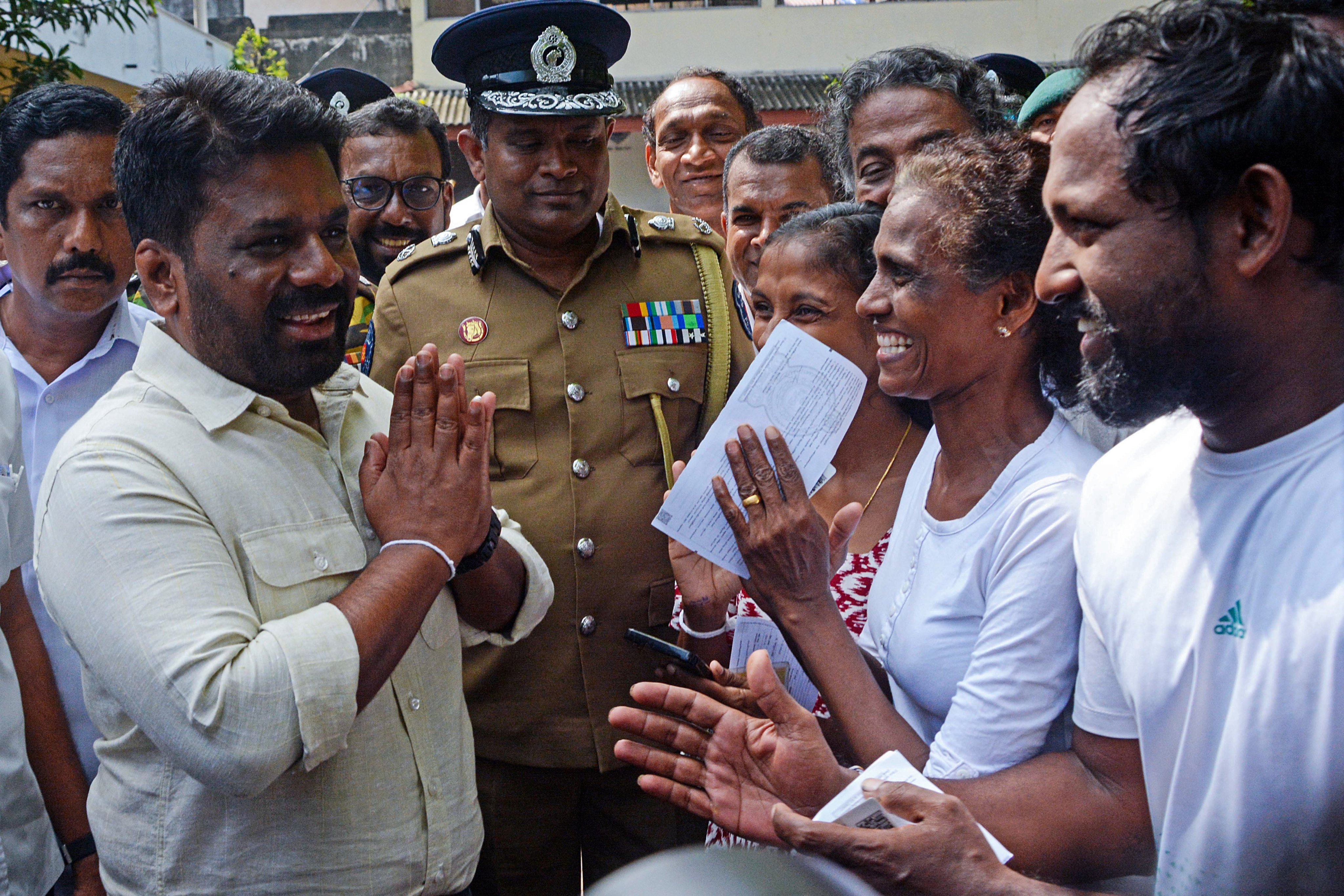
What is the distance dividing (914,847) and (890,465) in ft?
3.96

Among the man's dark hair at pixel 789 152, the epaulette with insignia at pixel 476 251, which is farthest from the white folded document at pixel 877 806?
the man's dark hair at pixel 789 152

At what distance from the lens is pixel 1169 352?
1515 millimetres

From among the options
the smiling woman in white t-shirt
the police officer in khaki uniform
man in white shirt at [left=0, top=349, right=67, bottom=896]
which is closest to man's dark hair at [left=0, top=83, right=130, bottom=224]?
man in white shirt at [left=0, top=349, right=67, bottom=896]

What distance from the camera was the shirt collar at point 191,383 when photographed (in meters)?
1.76

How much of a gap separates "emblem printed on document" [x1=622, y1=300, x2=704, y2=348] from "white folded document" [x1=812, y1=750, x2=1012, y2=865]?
1.46 meters

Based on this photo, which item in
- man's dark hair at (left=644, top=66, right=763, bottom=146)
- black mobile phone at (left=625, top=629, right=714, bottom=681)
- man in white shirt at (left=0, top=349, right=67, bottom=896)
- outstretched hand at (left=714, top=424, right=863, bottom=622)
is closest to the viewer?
outstretched hand at (left=714, top=424, right=863, bottom=622)

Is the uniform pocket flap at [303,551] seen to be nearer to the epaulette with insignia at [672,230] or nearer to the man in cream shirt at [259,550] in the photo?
the man in cream shirt at [259,550]

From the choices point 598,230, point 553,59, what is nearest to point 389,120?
point 553,59

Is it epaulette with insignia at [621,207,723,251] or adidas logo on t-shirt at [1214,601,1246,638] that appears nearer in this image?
adidas logo on t-shirt at [1214,601,1246,638]

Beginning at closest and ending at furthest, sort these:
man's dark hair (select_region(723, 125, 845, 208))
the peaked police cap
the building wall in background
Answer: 1. the peaked police cap
2. man's dark hair (select_region(723, 125, 845, 208))
3. the building wall in background

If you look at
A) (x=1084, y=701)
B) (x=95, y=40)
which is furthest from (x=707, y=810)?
(x=95, y=40)

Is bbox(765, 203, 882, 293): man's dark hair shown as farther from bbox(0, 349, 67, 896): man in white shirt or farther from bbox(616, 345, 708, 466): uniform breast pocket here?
bbox(0, 349, 67, 896): man in white shirt

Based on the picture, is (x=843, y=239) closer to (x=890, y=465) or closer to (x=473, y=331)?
(x=890, y=465)

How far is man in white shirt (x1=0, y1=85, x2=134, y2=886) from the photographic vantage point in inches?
109
